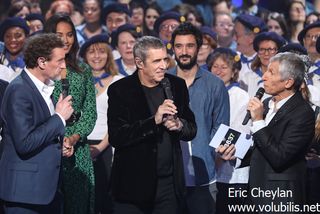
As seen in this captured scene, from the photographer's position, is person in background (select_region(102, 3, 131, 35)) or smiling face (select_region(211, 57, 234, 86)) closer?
smiling face (select_region(211, 57, 234, 86))

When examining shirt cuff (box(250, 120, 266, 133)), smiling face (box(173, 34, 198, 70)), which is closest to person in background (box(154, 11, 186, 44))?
smiling face (box(173, 34, 198, 70))

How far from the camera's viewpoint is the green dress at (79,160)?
820 centimetres

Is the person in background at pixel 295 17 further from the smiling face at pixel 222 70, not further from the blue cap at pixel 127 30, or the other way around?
the smiling face at pixel 222 70

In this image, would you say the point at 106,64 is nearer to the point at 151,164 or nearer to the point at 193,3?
the point at 151,164

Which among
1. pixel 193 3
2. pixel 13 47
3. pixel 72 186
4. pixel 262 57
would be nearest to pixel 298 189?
pixel 72 186

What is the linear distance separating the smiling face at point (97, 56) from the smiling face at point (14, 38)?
1.04 meters

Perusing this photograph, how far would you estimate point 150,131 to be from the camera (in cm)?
729

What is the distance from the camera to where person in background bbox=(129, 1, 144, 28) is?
13906 mm

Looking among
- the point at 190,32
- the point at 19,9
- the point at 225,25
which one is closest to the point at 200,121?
the point at 190,32

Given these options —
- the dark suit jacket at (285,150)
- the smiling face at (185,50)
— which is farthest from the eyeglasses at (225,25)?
the dark suit jacket at (285,150)

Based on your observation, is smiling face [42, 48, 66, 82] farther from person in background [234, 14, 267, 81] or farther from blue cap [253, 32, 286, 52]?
person in background [234, 14, 267, 81]

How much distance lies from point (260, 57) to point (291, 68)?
3.61 metres

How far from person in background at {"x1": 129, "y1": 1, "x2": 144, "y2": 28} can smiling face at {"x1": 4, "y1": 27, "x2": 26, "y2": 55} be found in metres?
2.66

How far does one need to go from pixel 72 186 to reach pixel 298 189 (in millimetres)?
2089
